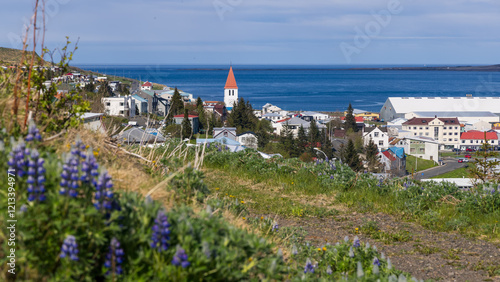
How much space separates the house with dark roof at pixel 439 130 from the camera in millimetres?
66750

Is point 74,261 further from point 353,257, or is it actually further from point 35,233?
point 353,257

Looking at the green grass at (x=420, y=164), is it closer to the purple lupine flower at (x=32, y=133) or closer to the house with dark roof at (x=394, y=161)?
the house with dark roof at (x=394, y=161)

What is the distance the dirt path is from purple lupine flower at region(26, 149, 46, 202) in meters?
3.14

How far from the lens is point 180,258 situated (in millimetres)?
2090

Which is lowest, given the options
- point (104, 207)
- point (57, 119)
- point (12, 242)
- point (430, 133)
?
point (430, 133)

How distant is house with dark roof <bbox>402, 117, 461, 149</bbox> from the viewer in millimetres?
66750

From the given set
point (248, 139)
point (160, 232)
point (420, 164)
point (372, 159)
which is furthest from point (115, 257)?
point (420, 164)

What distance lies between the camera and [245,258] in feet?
7.84

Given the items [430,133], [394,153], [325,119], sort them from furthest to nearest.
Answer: [325,119] < [430,133] < [394,153]

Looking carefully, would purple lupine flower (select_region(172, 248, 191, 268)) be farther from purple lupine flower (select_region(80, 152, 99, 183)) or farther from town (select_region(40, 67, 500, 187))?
town (select_region(40, 67, 500, 187))

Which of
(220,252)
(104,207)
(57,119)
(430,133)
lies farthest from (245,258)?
(430,133)

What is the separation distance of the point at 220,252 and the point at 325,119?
76365 millimetres

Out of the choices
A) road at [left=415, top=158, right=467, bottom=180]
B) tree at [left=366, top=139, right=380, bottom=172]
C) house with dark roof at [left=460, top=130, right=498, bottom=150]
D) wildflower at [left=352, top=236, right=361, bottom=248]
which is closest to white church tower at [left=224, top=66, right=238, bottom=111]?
house with dark roof at [left=460, top=130, right=498, bottom=150]

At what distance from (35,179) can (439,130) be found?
7198 centimetres
